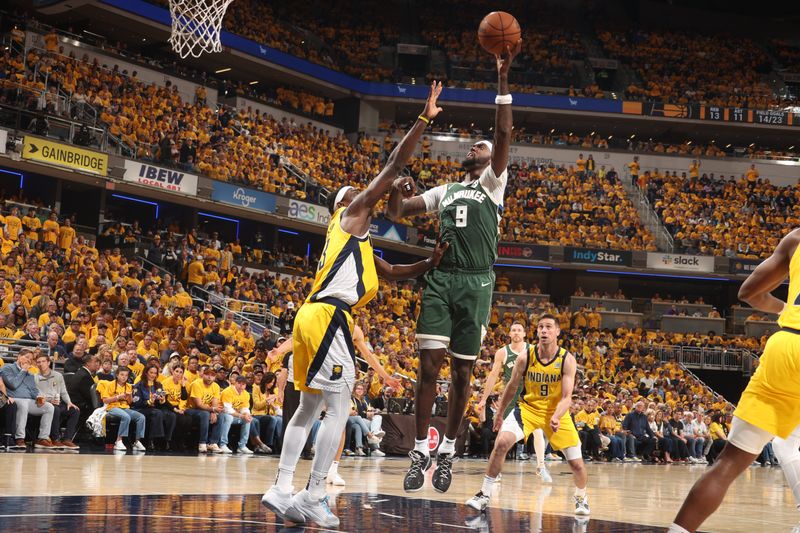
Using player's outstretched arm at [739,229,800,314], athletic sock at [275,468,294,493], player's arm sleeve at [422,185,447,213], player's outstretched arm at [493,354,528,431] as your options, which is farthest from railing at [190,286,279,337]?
player's outstretched arm at [739,229,800,314]

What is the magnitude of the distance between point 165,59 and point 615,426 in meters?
21.6

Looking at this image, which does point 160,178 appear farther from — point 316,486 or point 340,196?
point 316,486

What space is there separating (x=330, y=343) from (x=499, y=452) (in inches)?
132

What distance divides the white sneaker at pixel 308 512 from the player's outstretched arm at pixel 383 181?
1.94 metres

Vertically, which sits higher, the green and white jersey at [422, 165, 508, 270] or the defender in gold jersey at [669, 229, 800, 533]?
the green and white jersey at [422, 165, 508, 270]

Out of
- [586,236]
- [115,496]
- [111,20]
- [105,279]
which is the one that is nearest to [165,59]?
[111,20]

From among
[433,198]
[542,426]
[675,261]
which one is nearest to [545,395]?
[542,426]

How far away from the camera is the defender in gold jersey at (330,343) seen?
6211mm

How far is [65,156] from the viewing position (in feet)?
76.7

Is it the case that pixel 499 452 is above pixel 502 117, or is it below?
below

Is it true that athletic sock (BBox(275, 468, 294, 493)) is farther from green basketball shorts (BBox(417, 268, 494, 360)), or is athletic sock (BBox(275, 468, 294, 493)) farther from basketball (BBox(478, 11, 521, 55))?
basketball (BBox(478, 11, 521, 55))

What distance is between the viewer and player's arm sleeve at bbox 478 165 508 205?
6844mm

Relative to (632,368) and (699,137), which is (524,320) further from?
(699,137)

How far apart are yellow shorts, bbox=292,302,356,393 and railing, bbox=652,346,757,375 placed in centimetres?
2773
